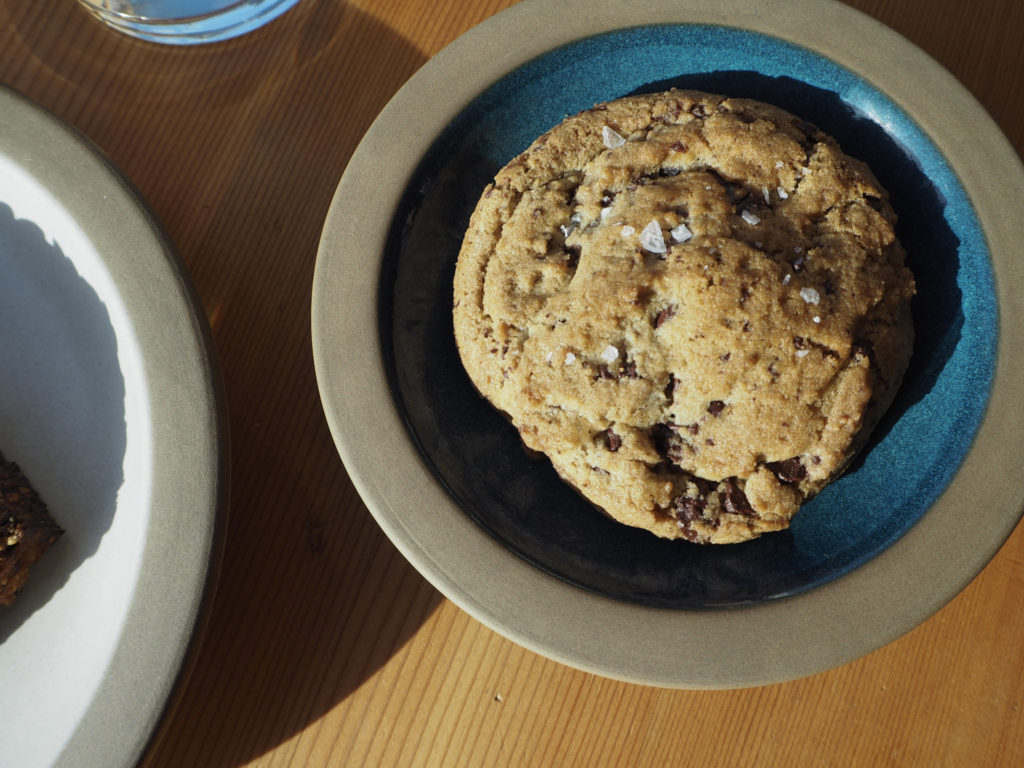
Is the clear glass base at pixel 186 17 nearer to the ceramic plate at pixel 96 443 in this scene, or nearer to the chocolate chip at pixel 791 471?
the ceramic plate at pixel 96 443

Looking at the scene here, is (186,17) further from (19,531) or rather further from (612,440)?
(612,440)

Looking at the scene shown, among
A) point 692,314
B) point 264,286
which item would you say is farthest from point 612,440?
point 264,286

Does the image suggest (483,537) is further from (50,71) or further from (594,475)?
(50,71)

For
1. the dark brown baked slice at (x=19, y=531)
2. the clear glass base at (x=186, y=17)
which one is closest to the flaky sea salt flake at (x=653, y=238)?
the clear glass base at (x=186, y=17)

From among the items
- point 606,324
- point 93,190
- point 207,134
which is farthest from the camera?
point 207,134

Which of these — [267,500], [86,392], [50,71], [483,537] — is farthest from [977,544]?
[50,71]

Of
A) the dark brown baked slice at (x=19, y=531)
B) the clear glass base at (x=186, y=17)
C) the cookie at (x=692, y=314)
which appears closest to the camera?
the cookie at (x=692, y=314)

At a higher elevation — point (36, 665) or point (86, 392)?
point (86, 392)
